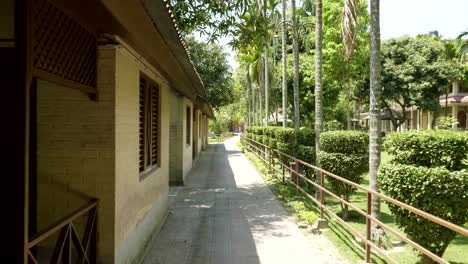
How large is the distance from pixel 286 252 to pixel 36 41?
4.99 meters

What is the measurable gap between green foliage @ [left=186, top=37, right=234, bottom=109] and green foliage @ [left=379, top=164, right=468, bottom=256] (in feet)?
82.5

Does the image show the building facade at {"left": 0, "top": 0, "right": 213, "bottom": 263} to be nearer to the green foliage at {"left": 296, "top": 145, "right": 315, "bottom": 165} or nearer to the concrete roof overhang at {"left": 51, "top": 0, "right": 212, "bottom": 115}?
the concrete roof overhang at {"left": 51, "top": 0, "right": 212, "bottom": 115}

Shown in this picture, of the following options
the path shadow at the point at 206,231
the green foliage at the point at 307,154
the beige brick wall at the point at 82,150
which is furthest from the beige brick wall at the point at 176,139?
the beige brick wall at the point at 82,150

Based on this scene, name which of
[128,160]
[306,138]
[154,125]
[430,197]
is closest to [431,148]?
[430,197]

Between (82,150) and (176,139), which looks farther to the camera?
(176,139)

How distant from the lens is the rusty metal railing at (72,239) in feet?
10.9

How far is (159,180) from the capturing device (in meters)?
8.51

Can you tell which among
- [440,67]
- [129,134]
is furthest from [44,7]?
[440,67]

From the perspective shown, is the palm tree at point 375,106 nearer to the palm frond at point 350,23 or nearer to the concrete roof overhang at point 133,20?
the palm frond at point 350,23

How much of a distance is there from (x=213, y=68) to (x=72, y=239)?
2749 centimetres

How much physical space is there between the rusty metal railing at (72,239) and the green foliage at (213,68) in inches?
1029

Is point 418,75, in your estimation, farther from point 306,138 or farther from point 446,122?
point 306,138

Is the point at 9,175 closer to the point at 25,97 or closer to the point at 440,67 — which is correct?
the point at 25,97

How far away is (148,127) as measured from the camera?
7402 mm
